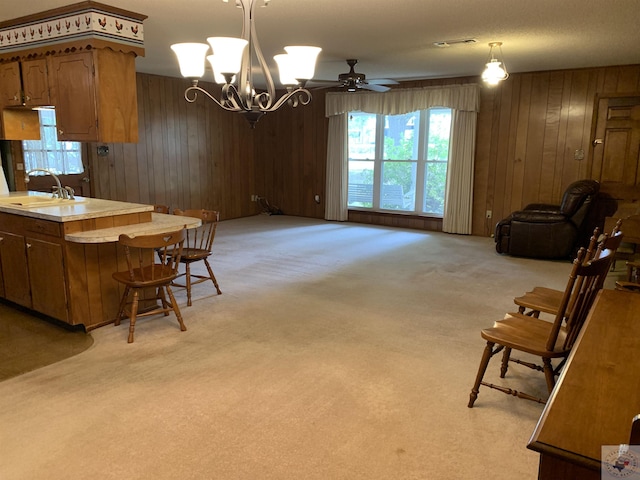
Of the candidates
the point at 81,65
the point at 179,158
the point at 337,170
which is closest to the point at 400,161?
the point at 337,170

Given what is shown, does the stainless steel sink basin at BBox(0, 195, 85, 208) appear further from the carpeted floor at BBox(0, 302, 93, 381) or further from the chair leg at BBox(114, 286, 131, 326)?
the chair leg at BBox(114, 286, 131, 326)

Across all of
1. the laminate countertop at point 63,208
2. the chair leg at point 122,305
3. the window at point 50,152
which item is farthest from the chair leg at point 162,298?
the window at point 50,152

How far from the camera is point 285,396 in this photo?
2.65 meters

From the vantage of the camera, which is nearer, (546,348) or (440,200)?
(546,348)

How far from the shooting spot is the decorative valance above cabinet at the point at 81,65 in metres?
3.72

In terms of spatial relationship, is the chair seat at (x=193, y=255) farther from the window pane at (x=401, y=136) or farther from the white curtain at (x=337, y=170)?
the window pane at (x=401, y=136)

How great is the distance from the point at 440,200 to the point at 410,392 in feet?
18.2

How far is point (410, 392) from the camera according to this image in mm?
2705

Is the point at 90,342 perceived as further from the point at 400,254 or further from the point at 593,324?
the point at 400,254

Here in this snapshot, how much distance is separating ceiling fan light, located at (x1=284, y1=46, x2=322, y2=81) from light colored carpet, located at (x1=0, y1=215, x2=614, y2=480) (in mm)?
1738

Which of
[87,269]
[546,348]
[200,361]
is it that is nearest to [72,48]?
[87,269]

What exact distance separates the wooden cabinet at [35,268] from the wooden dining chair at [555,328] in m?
2.91

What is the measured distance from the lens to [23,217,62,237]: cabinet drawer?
341cm

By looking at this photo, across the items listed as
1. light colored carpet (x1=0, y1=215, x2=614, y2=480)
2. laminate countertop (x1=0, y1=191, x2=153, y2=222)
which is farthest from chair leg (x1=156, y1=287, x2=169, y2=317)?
laminate countertop (x1=0, y1=191, x2=153, y2=222)
